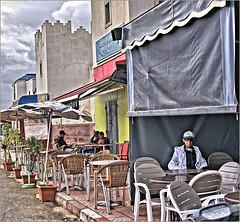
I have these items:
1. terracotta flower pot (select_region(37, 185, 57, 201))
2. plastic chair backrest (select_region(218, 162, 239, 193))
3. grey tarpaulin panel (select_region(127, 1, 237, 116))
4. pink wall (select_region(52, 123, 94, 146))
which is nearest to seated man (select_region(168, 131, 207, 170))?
plastic chair backrest (select_region(218, 162, 239, 193))

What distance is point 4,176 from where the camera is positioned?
1435 centimetres

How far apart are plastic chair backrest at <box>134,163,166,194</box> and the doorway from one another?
27.8 feet

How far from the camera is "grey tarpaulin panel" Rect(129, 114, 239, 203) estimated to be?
7.07 meters

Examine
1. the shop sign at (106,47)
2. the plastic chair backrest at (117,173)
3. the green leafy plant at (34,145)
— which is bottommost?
the plastic chair backrest at (117,173)

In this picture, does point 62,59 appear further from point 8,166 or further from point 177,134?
point 177,134

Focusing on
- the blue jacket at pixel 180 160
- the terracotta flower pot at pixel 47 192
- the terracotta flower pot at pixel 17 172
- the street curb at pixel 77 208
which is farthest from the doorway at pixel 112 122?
the blue jacket at pixel 180 160

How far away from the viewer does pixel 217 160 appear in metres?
7.35

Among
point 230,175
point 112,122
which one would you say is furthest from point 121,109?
point 230,175

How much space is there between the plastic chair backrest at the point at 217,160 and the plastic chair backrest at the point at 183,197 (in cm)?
307

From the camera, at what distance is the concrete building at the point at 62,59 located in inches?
1092

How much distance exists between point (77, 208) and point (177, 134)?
2.51 metres

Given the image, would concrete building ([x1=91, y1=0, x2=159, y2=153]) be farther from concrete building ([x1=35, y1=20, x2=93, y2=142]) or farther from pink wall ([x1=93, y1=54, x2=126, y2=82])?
concrete building ([x1=35, y1=20, x2=93, y2=142])

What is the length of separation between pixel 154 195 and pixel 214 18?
324 centimetres

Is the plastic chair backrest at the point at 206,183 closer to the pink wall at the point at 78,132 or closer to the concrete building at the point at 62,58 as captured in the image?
the pink wall at the point at 78,132
